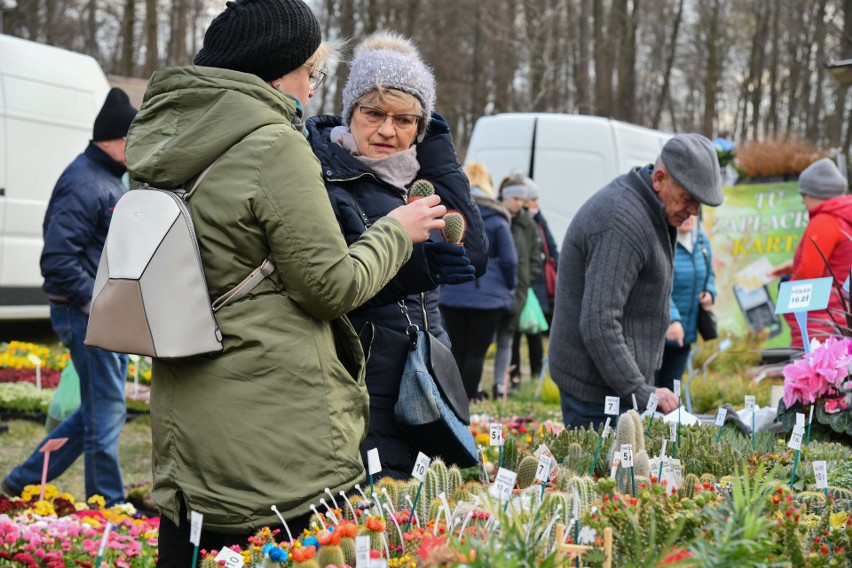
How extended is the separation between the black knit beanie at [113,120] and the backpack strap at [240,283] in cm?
271

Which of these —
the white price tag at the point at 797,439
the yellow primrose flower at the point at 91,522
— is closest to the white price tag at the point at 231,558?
the white price tag at the point at 797,439

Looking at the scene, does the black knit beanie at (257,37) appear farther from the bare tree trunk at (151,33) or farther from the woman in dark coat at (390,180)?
the bare tree trunk at (151,33)

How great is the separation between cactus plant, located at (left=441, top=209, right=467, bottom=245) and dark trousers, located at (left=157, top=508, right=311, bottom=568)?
870 mm

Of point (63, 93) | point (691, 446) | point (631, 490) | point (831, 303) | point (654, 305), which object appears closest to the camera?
point (631, 490)

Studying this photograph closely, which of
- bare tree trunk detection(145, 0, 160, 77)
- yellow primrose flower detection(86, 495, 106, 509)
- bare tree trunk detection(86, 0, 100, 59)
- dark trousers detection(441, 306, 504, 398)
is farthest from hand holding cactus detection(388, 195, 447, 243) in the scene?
bare tree trunk detection(86, 0, 100, 59)

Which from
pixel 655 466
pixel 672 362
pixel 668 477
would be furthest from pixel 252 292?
pixel 672 362

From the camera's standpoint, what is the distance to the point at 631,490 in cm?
243

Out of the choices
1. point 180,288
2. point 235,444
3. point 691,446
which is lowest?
point 691,446

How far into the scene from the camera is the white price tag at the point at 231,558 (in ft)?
6.08

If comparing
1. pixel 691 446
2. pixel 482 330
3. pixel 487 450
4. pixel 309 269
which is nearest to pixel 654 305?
pixel 691 446

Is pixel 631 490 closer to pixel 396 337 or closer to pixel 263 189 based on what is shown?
pixel 396 337

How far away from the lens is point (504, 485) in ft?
6.78

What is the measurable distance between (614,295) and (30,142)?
Answer: 23.2 ft

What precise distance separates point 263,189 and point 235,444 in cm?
53
